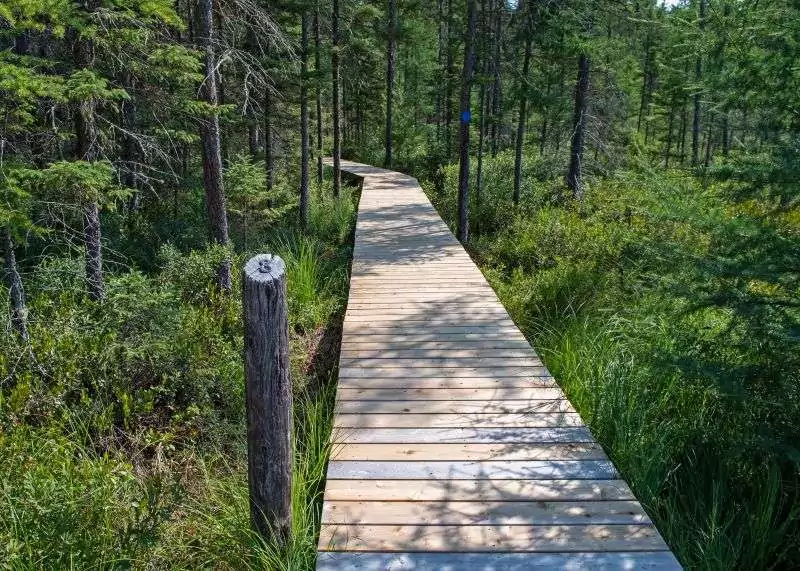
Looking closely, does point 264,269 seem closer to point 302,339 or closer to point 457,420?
point 457,420

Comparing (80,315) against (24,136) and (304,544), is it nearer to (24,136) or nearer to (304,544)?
(24,136)

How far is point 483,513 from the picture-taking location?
9.96 feet

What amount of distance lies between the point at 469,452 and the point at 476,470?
0.63 feet

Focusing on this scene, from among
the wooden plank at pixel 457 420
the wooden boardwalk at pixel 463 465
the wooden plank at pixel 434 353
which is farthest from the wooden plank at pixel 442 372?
the wooden plank at pixel 457 420

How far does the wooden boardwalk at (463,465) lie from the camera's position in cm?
276

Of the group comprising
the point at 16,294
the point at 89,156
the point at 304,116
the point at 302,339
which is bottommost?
the point at 302,339

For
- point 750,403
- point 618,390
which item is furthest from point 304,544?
point 750,403

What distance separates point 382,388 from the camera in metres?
4.48

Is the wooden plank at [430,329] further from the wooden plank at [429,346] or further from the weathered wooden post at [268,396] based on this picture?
the weathered wooden post at [268,396]

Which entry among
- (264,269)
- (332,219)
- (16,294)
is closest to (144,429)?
(16,294)

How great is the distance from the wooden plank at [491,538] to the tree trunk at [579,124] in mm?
12482

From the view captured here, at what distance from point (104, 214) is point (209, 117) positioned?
5526mm

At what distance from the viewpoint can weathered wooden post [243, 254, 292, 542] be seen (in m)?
2.73

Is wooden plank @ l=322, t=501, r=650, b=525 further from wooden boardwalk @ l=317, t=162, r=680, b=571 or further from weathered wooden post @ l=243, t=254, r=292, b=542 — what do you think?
weathered wooden post @ l=243, t=254, r=292, b=542
